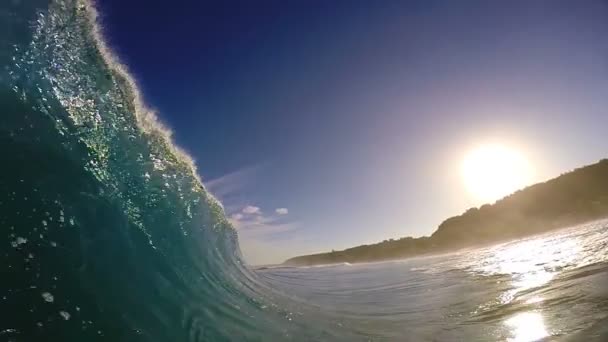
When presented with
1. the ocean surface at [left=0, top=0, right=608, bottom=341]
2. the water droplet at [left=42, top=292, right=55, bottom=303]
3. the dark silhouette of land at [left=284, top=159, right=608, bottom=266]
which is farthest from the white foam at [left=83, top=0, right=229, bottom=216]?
the dark silhouette of land at [left=284, top=159, right=608, bottom=266]

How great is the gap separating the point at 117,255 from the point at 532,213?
45841mm

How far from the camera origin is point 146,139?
7578mm

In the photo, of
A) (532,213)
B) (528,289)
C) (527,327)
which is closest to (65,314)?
(527,327)

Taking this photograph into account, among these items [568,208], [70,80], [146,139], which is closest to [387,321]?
[146,139]

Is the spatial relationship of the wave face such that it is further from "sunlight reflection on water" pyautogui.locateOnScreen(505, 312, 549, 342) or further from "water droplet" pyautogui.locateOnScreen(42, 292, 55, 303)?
"sunlight reflection on water" pyautogui.locateOnScreen(505, 312, 549, 342)

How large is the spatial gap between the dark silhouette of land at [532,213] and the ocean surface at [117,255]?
28915 millimetres

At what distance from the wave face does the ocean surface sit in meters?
0.02

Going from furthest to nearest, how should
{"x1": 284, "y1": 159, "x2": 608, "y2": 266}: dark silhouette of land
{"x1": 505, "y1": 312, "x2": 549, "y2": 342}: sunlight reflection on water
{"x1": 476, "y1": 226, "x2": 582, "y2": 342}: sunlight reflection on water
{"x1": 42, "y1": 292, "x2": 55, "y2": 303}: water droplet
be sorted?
{"x1": 284, "y1": 159, "x2": 608, "y2": 266}: dark silhouette of land < {"x1": 476, "y1": 226, "x2": 582, "y2": 342}: sunlight reflection on water < {"x1": 505, "y1": 312, "x2": 549, "y2": 342}: sunlight reflection on water < {"x1": 42, "y1": 292, "x2": 55, "y2": 303}: water droplet

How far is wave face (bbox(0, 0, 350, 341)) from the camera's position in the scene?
436 cm

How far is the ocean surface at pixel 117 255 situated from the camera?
173 inches

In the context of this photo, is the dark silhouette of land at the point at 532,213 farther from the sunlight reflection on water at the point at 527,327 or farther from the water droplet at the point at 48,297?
the water droplet at the point at 48,297

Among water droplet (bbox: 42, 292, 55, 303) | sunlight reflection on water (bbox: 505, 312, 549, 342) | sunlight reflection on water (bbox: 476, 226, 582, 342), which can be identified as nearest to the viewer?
water droplet (bbox: 42, 292, 55, 303)

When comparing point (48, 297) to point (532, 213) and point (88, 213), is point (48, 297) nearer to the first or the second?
point (88, 213)

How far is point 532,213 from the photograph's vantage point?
135 feet
